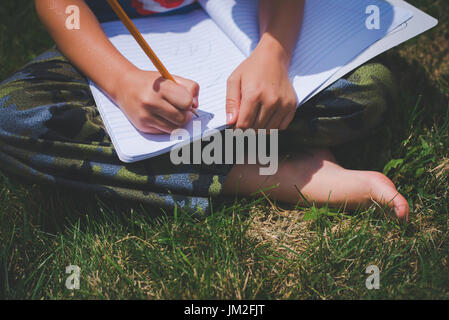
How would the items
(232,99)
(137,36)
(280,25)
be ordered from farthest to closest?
(280,25) → (232,99) → (137,36)

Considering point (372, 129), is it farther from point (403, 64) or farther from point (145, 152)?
point (145, 152)

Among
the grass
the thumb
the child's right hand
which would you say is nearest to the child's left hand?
the thumb

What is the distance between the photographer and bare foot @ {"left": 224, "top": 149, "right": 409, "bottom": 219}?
2.98ft

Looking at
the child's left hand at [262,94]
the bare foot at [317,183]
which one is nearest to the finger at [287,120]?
the child's left hand at [262,94]

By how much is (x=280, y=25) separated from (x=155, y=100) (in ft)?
1.32

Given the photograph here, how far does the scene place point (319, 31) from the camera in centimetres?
Result: 102

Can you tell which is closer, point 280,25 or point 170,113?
point 170,113

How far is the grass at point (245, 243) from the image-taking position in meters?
0.81

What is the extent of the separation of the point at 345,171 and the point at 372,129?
20 centimetres

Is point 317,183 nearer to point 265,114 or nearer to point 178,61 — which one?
point 265,114

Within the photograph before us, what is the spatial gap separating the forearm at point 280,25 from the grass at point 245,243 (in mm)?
355

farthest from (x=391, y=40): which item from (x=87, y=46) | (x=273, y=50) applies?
(x=87, y=46)

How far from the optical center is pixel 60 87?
0.97 m
